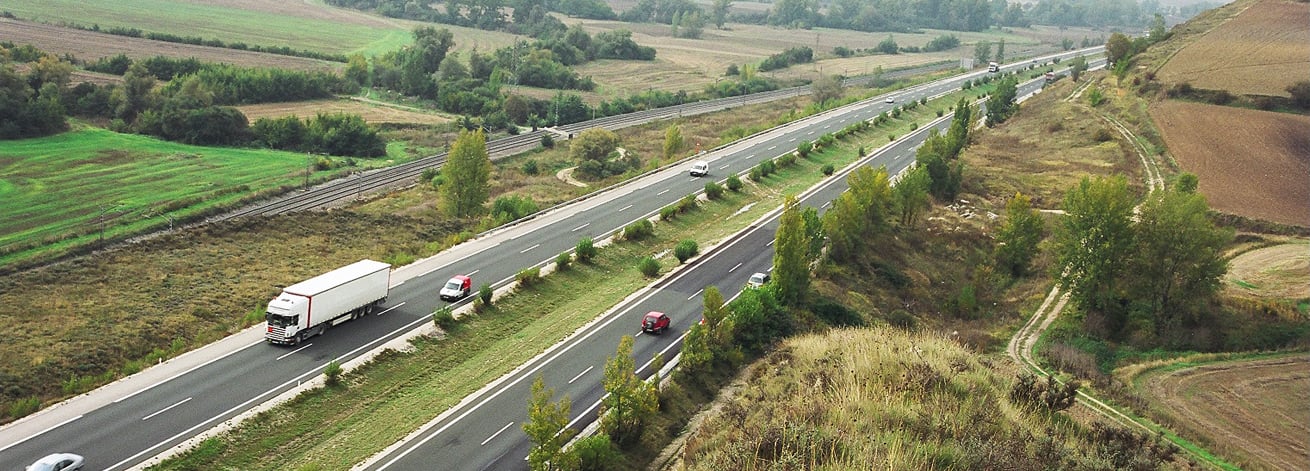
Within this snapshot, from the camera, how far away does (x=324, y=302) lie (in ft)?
135

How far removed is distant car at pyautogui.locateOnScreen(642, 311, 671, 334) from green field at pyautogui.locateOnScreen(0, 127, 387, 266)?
44.5 meters

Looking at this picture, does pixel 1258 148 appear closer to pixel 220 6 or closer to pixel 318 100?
pixel 318 100

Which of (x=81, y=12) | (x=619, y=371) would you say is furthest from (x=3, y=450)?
(x=81, y=12)

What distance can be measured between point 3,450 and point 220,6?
19249 centimetres

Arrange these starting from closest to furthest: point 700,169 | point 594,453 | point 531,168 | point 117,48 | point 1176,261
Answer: point 594,453, point 1176,261, point 700,169, point 531,168, point 117,48

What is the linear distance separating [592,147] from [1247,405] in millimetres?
70882

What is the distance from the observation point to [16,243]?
62.4 m

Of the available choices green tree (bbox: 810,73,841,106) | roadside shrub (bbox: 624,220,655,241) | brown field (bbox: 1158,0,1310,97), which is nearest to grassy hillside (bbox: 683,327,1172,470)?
roadside shrub (bbox: 624,220,655,241)

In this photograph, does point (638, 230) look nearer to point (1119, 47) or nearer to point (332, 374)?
point (332, 374)

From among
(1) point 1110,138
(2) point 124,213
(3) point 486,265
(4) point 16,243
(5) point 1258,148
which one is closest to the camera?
(3) point 486,265

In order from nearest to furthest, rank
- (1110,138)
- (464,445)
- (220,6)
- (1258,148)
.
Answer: (464,445) < (1258,148) < (1110,138) < (220,6)

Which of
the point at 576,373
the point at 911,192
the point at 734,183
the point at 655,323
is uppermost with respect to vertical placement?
the point at 911,192

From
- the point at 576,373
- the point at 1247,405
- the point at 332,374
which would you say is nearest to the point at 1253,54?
the point at 1247,405

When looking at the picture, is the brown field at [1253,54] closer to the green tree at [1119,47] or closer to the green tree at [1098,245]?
the green tree at [1119,47]
